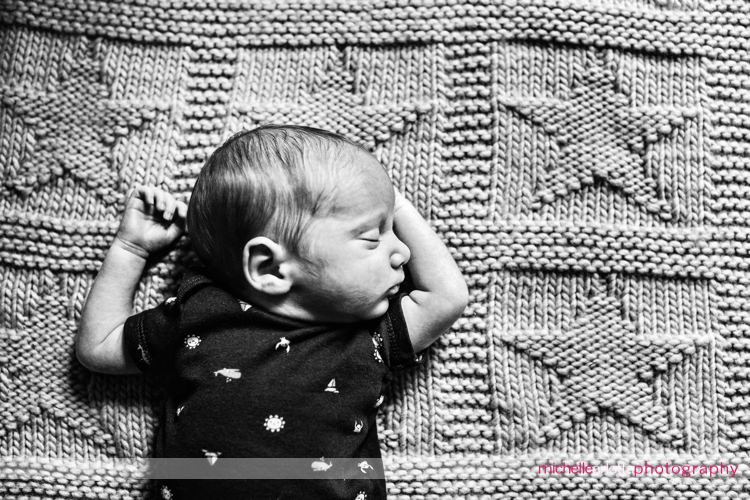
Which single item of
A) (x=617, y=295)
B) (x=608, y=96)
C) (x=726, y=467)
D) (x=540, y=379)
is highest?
(x=608, y=96)

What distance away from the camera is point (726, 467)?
38.2 inches

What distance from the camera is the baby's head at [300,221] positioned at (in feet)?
2.71

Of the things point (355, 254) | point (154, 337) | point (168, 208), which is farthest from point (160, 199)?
point (355, 254)

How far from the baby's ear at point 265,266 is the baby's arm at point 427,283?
0.17 metres

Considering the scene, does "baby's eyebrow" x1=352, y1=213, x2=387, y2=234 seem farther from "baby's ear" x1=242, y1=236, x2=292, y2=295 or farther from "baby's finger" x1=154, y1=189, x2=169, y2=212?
"baby's finger" x1=154, y1=189, x2=169, y2=212

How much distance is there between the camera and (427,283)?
926mm

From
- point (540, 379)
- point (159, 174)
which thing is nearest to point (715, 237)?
point (540, 379)

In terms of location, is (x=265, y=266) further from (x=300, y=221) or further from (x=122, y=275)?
(x=122, y=275)

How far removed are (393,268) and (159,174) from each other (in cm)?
37

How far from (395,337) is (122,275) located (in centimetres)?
37

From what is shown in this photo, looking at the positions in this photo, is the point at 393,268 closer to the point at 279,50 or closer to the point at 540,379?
the point at 540,379

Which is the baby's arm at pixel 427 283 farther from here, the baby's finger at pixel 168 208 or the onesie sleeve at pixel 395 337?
the baby's finger at pixel 168 208

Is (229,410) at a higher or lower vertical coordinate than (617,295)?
lower

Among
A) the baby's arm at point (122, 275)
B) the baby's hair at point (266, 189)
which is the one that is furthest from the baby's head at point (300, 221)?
the baby's arm at point (122, 275)
